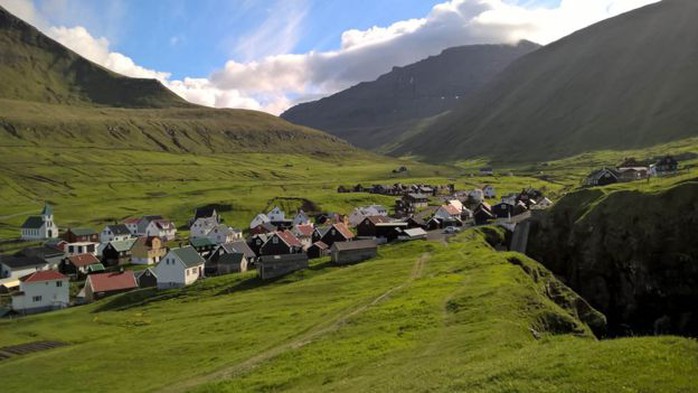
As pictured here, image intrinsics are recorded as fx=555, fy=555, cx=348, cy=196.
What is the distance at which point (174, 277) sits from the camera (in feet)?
329

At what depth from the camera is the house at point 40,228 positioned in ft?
538

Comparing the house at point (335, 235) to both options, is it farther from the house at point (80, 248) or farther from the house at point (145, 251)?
the house at point (80, 248)

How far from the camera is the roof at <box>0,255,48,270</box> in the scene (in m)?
119

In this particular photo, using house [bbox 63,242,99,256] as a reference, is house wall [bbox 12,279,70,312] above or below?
below

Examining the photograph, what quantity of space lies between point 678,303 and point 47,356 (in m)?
76.0

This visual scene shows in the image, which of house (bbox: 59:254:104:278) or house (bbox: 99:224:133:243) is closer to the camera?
house (bbox: 59:254:104:278)

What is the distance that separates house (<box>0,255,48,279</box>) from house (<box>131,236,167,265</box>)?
1908 centimetres

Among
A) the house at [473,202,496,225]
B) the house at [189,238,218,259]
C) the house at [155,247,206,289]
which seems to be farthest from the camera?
the house at [473,202,496,225]

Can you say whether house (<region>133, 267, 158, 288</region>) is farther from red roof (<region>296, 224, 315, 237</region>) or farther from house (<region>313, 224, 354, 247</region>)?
red roof (<region>296, 224, 315, 237</region>)

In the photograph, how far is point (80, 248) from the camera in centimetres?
14688

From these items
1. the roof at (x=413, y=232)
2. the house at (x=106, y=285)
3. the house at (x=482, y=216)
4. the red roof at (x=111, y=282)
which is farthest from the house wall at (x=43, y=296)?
the house at (x=482, y=216)

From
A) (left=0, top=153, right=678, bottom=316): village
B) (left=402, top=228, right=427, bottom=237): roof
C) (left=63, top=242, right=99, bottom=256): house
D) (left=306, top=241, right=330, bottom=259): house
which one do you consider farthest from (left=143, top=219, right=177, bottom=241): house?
(left=402, top=228, right=427, bottom=237): roof

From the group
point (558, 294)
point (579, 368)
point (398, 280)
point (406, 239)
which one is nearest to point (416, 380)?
point (579, 368)

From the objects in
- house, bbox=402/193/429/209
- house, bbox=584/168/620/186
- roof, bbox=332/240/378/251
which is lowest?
roof, bbox=332/240/378/251
